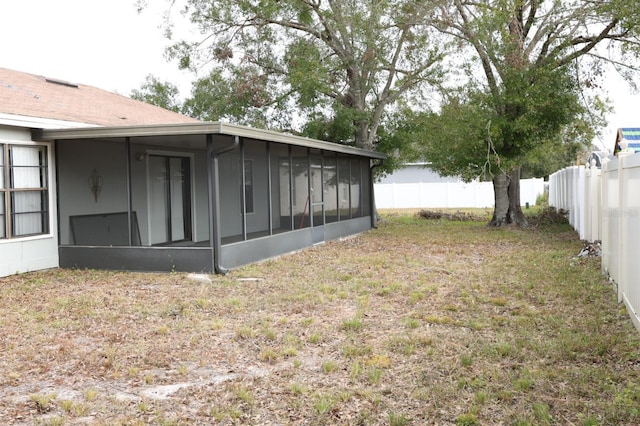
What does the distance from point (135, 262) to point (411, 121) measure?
14211 mm

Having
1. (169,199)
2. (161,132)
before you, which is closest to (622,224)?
(161,132)

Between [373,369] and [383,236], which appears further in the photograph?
[383,236]

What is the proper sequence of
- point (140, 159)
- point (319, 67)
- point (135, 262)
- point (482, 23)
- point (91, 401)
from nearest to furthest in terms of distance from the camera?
1. point (91, 401)
2. point (135, 262)
3. point (140, 159)
4. point (482, 23)
5. point (319, 67)

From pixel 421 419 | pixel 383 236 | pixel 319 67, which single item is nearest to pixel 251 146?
pixel 383 236

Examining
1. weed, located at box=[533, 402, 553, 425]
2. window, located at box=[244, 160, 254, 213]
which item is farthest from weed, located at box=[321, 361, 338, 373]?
window, located at box=[244, 160, 254, 213]

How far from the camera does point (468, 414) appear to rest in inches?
151

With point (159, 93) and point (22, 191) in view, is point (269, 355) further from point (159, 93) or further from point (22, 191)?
point (159, 93)

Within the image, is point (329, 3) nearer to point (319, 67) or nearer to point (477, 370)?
point (319, 67)

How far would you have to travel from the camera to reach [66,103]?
1180cm

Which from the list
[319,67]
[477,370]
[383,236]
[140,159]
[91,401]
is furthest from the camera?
[319,67]

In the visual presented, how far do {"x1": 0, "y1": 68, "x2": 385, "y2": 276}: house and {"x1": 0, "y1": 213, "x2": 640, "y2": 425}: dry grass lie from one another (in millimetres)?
685

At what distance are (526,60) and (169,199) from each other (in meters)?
9.93

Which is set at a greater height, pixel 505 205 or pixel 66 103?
pixel 66 103

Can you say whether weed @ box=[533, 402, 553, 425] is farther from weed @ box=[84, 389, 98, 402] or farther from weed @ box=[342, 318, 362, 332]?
weed @ box=[84, 389, 98, 402]
